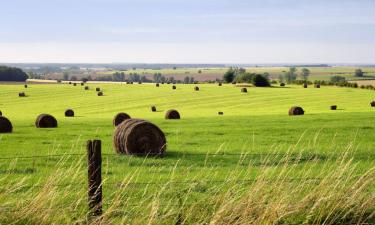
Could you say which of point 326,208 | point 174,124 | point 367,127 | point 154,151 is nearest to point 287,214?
point 326,208

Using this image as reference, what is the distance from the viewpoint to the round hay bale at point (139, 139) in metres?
19.8

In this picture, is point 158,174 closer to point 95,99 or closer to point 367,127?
point 367,127

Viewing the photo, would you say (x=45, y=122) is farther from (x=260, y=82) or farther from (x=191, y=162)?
(x=260, y=82)

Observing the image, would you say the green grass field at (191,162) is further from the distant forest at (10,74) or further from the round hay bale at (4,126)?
the distant forest at (10,74)

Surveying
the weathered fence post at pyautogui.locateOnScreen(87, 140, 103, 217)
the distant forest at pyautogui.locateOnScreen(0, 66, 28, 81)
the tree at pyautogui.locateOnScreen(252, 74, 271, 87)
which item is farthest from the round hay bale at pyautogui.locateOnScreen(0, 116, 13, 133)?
the distant forest at pyautogui.locateOnScreen(0, 66, 28, 81)

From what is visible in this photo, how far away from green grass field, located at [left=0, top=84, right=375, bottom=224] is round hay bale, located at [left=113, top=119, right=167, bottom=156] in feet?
1.90

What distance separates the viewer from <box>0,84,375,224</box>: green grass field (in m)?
8.22

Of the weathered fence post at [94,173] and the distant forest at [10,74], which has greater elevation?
the weathered fence post at [94,173]

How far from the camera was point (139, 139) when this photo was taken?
19953mm

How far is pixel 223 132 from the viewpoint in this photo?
2791 cm

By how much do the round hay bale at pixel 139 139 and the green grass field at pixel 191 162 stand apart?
1.90ft

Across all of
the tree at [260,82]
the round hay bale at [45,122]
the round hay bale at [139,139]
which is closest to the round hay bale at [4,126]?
the round hay bale at [45,122]

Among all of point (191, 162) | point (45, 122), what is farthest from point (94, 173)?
point (45, 122)

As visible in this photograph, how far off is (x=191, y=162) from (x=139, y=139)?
3273 mm
